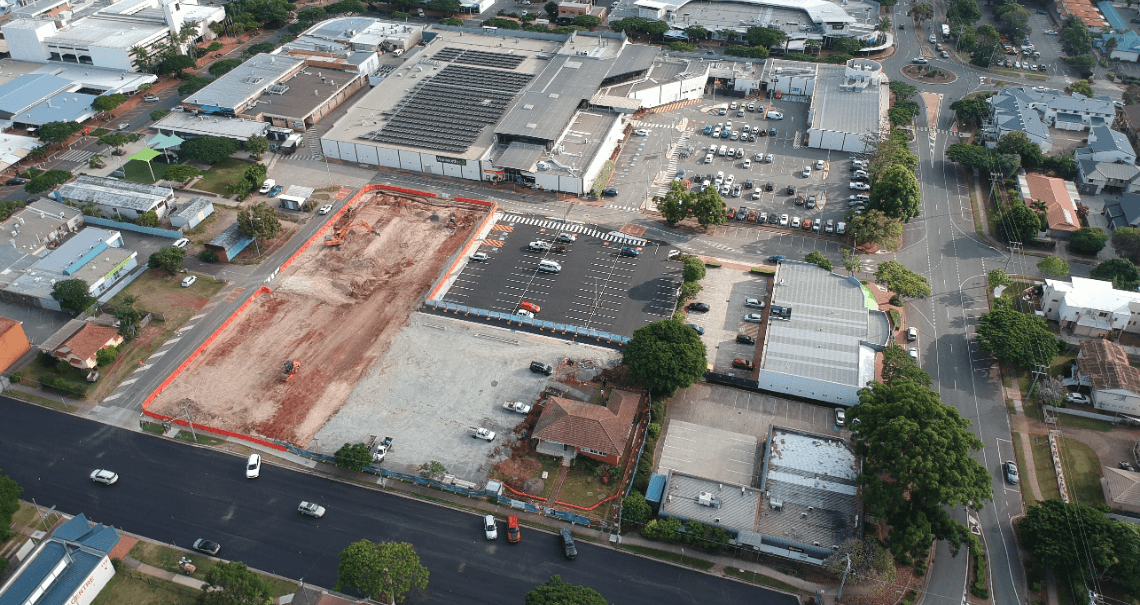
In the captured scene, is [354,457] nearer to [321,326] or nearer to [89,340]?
[321,326]

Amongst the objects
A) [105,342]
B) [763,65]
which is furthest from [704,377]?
[763,65]

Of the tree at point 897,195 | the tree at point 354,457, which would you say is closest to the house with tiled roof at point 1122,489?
the tree at point 897,195

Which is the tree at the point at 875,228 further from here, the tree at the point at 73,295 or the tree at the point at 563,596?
the tree at the point at 73,295

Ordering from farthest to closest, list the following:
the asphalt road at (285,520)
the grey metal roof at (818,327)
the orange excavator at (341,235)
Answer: the orange excavator at (341,235), the grey metal roof at (818,327), the asphalt road at (285,520)

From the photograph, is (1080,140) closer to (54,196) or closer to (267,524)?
(267,524)

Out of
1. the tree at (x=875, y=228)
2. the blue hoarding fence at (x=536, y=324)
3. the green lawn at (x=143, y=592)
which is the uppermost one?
the tree at (x=875, y=228)
